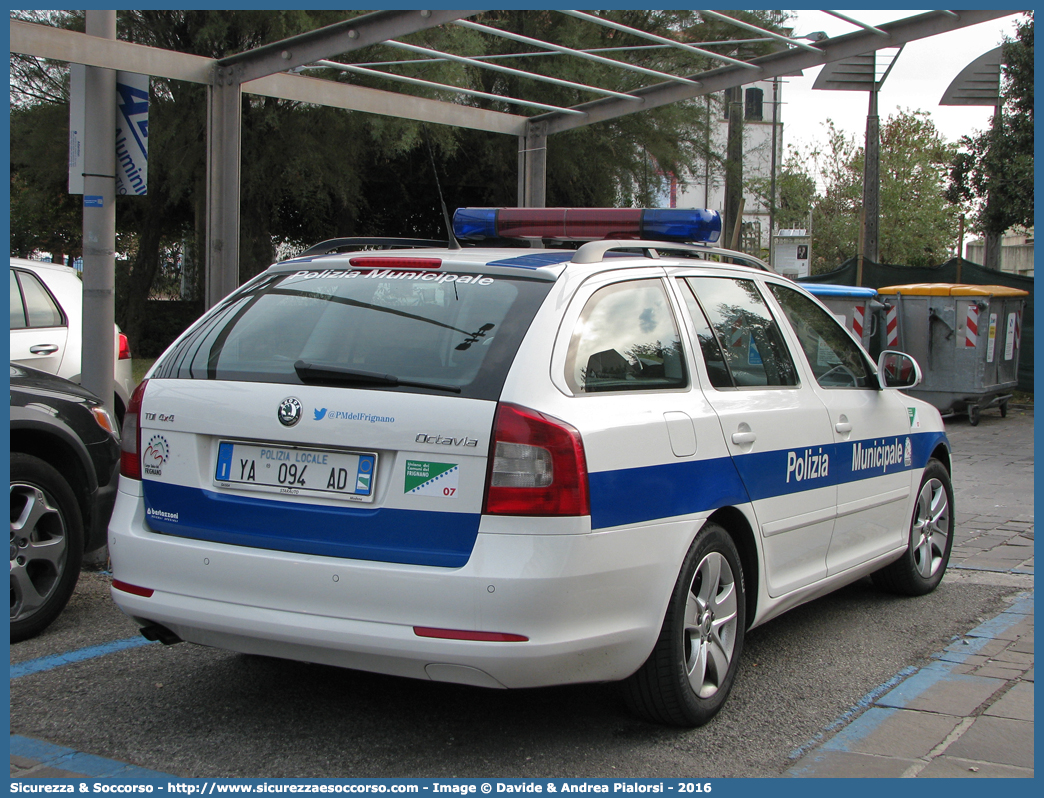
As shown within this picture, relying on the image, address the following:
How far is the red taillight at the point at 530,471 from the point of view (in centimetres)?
328

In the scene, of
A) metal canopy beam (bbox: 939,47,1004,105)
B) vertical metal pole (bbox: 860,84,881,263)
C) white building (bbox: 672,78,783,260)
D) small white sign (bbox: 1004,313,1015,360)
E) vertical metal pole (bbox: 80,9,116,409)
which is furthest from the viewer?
white building (bbox: 672,78,783,260)

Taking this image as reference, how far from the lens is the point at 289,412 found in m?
3.51

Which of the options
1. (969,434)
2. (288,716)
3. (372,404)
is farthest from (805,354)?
(969,434)

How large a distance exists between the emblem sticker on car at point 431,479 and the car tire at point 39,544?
2.37 metres

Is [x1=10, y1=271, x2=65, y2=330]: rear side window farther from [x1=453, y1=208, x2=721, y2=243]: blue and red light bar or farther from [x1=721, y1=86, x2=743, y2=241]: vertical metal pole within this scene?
[x1=721, y1=86, x2=743, y2=241]: vertical metal pole

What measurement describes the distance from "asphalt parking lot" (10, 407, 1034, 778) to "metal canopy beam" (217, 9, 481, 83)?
11.6ft

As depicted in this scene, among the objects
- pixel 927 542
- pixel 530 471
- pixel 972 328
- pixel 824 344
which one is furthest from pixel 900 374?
pixel 972 328

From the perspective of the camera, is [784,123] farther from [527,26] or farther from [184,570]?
[184,570]

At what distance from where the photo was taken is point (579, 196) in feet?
69.5

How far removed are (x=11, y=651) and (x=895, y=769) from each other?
11.6 feet

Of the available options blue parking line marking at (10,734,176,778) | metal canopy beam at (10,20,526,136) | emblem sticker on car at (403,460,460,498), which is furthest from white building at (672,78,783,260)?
blue parking line marking at (10,734,176,778)

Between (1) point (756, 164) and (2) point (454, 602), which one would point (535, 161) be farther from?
(1) point (756, 164)

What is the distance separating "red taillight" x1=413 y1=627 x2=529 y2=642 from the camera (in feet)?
10.6

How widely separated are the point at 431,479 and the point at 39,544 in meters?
2.47
